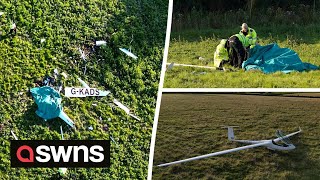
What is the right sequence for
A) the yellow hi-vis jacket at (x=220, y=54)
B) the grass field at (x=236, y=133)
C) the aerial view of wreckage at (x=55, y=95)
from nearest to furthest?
1. the grass field at (x=236, y=133)
2. the aerial view of wreckage at (x=55, y=95)
3. the yellow hi-vis jacket at (x=220, y=54)

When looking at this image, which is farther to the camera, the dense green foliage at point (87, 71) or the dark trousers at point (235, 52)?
the dark trousers at point (235, 52)

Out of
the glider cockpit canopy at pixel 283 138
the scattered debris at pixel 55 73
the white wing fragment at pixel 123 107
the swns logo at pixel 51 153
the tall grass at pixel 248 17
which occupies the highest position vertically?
the tall grass at pixel 248 17

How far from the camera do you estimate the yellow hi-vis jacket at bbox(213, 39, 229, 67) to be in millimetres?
5113

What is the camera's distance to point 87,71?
16.7 feet

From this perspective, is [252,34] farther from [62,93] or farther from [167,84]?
[62,93]

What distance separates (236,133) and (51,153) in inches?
56.2

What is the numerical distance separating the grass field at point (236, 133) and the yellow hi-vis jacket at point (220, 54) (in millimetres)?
349

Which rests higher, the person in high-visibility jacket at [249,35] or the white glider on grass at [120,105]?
the person in high-visibility jacket at [249,35]

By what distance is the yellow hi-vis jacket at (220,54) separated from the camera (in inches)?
201

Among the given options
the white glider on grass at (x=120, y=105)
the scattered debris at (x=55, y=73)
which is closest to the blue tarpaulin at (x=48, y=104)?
the scattered debris at (x=55, y=73)

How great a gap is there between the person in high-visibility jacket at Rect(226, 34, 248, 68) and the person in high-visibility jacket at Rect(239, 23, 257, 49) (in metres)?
0.03

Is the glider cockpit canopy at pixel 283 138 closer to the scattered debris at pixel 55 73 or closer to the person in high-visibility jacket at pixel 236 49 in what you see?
the person in high-visibility jacket at pixel 236 49

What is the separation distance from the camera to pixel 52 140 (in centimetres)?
496

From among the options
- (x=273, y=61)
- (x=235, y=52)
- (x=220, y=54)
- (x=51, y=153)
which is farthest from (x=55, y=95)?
(x=273, y=61)
